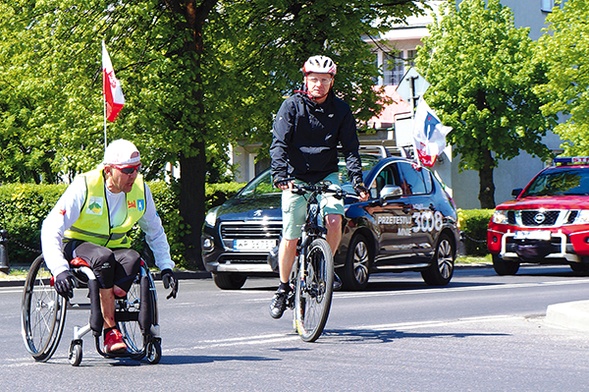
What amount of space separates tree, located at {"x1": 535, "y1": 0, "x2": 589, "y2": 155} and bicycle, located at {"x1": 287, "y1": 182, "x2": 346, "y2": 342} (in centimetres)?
3254

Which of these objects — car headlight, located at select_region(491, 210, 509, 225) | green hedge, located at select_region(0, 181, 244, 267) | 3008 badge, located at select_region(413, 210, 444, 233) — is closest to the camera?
3008 badge, located at select_region(413, 210, 444, 233)

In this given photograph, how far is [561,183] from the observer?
21516 millimetres

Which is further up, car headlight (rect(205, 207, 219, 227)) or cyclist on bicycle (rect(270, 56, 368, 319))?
cyclist on bicycle (rect(270, 56, 368, 319))

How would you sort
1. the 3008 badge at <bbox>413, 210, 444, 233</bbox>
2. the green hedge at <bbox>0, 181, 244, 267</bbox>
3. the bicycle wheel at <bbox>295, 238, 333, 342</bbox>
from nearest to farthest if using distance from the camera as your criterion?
the bicycle wheel at <bbox>295, 238, 333, 342</bbox> → the 3008 badge at <bbox>413, 210, 444, 233</bbox> → the green hedge at <bbox>0, 181, 244, 267</bbox>

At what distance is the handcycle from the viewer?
7809mm

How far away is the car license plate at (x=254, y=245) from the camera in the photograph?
15.9m

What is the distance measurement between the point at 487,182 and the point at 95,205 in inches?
1463

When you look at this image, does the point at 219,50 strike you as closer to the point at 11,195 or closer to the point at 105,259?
the point at 11,195

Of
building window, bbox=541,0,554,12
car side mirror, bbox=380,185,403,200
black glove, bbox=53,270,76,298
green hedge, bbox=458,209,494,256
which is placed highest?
building window, bbox=541,0,554,12

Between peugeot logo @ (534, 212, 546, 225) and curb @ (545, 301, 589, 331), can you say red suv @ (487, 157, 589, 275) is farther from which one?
curb @ (545, 301, 589, 331)

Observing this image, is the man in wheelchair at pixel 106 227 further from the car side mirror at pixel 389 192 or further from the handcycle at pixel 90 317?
the car side mirror at pixel 389 192

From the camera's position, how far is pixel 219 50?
25.3 metres

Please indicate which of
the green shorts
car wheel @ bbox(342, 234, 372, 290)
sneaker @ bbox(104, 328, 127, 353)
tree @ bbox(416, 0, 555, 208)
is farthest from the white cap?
tree @ bbox(416, 0, 555, 208)

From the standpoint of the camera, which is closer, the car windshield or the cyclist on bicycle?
the cyclist on bicycle
